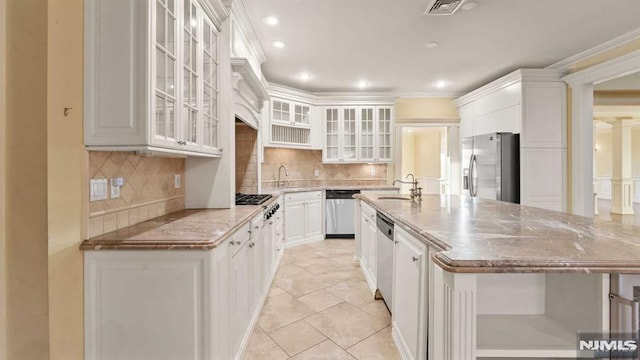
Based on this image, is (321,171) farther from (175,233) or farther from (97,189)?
(97,189)

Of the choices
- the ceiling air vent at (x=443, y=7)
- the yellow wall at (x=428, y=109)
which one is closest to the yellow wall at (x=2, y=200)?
the ceiling air vent at (x=443, y=7)

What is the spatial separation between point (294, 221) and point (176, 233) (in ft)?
11.3

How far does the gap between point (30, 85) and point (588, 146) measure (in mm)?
5944

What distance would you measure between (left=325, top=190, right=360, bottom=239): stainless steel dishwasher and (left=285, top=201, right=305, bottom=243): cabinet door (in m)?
0.60

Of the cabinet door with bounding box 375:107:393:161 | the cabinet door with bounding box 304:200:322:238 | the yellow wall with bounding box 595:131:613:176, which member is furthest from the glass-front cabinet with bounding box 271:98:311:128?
the yellow wall with bounding box 595:131:613:176

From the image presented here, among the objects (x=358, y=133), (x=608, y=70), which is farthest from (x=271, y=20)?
(x=608, y=70)

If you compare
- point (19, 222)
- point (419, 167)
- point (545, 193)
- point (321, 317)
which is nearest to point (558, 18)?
point (545, 193)

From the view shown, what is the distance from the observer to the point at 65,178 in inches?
57.8

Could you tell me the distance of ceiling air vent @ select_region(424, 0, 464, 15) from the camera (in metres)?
2.71

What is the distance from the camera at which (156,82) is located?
1.61m

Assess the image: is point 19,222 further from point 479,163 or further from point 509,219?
point 479,163

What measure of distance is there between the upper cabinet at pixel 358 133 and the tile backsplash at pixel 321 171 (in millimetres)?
361

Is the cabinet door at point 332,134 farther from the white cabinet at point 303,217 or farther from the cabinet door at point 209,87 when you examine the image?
the cabinet door at point 209,87

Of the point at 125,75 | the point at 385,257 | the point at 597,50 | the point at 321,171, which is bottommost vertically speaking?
the point at 385,257
